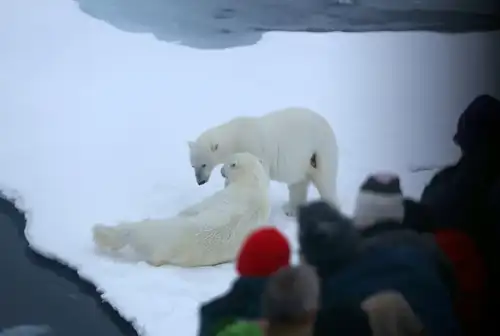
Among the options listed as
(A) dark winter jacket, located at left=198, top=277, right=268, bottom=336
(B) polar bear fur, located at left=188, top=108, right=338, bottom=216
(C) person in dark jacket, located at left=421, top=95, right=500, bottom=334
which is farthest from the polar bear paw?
(C) person in dark jacket, located at left=421, top=95, right=500, bottom=334

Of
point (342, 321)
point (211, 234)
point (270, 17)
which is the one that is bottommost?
point (342, 321)

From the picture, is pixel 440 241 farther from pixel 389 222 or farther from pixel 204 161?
pixel 204 161

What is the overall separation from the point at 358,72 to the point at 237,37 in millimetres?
188

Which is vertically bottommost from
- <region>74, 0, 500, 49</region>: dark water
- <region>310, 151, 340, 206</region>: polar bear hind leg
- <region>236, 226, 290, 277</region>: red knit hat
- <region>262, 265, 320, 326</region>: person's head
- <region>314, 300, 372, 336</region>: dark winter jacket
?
<region>314, 300, 372, 336</region>: dark winter jacket

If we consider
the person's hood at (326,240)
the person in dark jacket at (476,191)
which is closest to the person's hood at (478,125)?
the person in dark jacket at (476,191)

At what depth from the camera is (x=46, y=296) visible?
107 cm

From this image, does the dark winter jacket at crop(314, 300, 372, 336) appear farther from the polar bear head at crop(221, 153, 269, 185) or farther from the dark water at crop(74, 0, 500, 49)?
the dark water at crop(74, 0, 500, 49)

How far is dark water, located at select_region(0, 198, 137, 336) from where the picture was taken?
3.47 ft

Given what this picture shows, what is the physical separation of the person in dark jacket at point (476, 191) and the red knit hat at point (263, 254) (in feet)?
0.79

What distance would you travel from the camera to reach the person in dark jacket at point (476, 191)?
45.9 inches

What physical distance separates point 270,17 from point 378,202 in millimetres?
312

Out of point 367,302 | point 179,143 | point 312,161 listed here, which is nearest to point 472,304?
point 367,302

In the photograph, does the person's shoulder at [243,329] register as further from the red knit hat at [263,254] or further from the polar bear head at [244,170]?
the polar bear head at [244,170]

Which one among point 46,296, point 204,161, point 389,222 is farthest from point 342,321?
point 46,296
